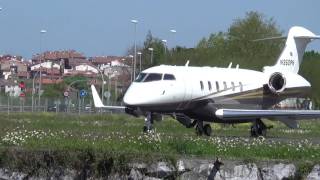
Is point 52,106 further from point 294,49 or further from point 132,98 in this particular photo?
point 132,98

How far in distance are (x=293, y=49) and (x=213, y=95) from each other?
22.0 feet

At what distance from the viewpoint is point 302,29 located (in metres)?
36.7

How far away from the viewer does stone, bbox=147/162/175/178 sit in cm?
1193

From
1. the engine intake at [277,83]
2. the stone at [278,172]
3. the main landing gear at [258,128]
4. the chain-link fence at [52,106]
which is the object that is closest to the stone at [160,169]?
the stone at [278,172]

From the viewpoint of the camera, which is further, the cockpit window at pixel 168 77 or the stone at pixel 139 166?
the cockpit window at pixel 168 77

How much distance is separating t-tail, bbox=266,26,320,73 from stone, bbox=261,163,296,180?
24285 mm

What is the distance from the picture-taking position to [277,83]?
33344 mm

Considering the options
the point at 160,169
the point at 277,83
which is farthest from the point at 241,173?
the point at 277,83

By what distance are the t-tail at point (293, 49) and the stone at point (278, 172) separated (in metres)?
24.3

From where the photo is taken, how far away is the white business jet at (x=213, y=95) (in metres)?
28.0

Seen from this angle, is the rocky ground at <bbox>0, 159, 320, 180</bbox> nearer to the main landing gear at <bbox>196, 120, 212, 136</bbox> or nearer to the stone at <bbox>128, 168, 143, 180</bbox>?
the stone at <bbox>128, 168, 143, 180</bbox>

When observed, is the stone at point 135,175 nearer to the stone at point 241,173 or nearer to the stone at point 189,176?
the stone at point 189,176

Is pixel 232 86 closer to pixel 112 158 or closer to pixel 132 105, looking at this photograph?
pixel 132 105

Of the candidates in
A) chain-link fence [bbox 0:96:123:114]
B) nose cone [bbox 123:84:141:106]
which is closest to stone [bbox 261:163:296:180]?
nose cone [bbox 123:84:141:106]
